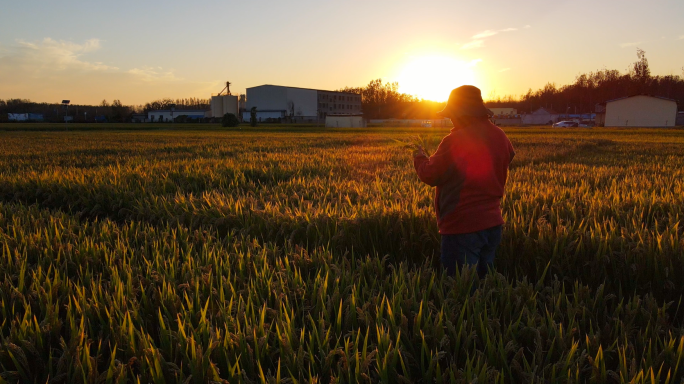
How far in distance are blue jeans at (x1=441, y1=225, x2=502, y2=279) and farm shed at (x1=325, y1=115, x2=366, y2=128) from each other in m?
57.8

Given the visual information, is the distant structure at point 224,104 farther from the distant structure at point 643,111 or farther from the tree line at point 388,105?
the distant structure at point 643,111

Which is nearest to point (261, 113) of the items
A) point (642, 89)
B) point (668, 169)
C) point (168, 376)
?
point (642, 89)

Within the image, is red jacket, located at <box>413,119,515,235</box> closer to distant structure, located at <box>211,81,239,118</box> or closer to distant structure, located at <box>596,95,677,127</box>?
distant structure, located at <box>596,95,677,127</box>

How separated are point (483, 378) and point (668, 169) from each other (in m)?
9.07

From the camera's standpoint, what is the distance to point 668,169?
8250 mm

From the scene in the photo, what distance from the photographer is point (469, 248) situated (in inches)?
113

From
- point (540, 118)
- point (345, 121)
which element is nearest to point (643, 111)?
point (540, 118)

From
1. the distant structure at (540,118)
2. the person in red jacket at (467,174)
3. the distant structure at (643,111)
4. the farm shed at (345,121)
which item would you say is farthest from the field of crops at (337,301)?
the distant structure at (540,118)

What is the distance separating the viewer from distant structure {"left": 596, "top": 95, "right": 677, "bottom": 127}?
183ft

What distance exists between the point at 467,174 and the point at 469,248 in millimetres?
496

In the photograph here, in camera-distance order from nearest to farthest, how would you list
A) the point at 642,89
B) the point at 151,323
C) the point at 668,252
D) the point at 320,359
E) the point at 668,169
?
1. the point at 320,359
2. the point at 151,323
3. the point at 668,252
4. the point at 668,169
5. the point at 642,89

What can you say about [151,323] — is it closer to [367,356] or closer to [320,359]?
[320,359]

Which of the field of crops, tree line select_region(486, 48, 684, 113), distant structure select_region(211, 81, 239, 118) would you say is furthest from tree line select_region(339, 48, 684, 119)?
the field of crops

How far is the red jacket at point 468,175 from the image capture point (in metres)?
2.86
